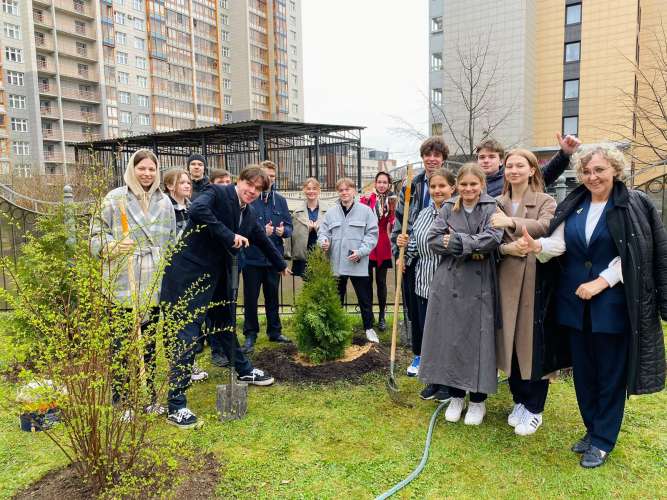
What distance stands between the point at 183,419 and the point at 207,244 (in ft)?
4.34

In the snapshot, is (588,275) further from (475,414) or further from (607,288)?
(475,414)

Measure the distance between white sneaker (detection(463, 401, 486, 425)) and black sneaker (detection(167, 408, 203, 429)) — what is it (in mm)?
2046

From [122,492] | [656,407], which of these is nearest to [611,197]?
[656,407]

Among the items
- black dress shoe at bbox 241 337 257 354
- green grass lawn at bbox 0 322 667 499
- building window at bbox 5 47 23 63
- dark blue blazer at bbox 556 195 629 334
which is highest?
building window at bbox 5 47 23 63

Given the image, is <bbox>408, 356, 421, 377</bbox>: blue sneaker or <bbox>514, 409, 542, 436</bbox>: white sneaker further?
<bbox>408, 356, 421, 377</bbox>: blue sneaker

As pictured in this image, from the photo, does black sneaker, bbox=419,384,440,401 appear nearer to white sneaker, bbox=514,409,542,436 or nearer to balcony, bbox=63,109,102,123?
white sneaker, bbox=514,409,542,436

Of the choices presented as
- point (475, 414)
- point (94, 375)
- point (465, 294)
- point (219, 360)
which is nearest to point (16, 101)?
point (219, 360)

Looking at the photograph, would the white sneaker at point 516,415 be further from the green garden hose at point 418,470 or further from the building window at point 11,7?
the building window at point 11,7

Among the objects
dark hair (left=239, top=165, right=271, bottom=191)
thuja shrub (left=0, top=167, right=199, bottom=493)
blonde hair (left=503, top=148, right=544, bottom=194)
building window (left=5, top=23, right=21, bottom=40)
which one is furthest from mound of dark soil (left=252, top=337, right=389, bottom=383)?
building window (left=5, top=23, right=21, bottom=40)

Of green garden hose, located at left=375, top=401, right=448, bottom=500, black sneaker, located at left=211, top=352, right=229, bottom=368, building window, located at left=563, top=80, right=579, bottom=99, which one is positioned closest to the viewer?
green garden hose, located at left=375, top=401, right=448, bottom=500

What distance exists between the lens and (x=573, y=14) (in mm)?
32375

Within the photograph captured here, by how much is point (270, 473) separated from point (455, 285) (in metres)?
1.79

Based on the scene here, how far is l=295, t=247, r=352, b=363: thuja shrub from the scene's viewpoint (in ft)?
16.1

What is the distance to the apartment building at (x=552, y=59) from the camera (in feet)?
100
